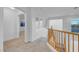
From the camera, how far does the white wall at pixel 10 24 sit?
6.33m

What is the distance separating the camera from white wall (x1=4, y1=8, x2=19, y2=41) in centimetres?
633

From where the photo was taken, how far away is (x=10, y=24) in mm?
6988

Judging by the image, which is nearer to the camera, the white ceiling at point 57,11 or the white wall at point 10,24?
the white wall at point 10,24

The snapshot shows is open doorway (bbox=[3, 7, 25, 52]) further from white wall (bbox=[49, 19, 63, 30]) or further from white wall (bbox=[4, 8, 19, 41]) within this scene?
white wall (bbox=[49, 19, 63, 30])

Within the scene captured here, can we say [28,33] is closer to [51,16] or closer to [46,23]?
[46,23]

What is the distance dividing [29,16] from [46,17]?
247 cm

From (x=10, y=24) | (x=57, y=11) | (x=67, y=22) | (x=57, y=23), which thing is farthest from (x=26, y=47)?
(x=67, y=22)

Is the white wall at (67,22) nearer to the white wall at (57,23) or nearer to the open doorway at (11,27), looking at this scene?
the white wall at (57,23)

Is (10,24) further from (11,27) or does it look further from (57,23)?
(57,23)

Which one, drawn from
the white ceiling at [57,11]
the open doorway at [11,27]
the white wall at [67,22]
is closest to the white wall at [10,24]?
the open doorway at [11,27]

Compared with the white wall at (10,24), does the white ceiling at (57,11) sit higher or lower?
higher

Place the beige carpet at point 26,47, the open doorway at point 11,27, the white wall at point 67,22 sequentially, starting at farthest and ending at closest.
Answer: the white wall at point 67,22, the open doorway at point 11,27, the beige carpet at point 26,47

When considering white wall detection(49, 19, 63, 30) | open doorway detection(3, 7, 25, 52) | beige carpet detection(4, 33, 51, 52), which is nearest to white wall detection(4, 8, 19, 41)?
open doorway detection(3, 7, 25, 52)

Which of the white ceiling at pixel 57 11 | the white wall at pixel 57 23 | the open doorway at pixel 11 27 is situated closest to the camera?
the open doorway at pixel 11 27
